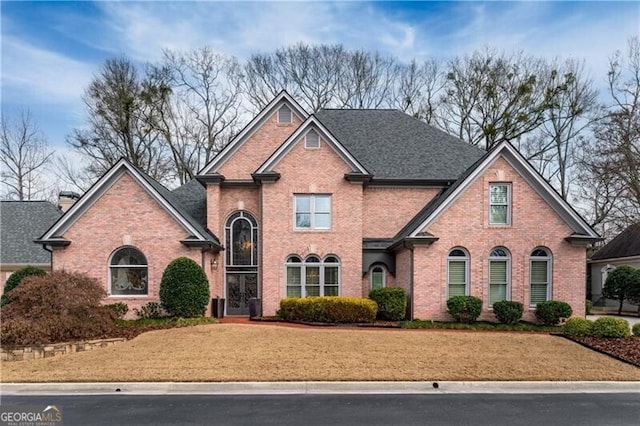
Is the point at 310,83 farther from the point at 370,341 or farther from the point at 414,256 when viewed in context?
the point at 370,341

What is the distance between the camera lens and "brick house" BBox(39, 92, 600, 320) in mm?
18984

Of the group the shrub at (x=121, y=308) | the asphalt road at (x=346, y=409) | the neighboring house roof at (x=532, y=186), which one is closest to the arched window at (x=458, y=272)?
the neighboring house roof at (x=532, y=186)

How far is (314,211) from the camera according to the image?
2117 centimetres

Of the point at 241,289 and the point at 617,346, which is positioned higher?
the point at 241,289

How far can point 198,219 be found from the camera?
22703 millimetres

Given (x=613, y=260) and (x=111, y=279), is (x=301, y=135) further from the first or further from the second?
(x=613, y=260)

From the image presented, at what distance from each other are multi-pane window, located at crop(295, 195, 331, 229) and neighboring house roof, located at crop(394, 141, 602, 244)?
3.85 m

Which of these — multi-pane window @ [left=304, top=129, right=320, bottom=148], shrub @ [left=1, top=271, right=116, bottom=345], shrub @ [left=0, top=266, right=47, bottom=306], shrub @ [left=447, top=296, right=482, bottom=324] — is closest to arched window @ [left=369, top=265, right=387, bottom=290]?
shrub @ [left=447, top=296, right=482, bottom=324]

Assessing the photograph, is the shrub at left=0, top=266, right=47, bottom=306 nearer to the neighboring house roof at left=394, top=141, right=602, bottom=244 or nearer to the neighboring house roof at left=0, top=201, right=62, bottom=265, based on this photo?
the neighboring house roof at left=0, top=201, right=62, bottom=265

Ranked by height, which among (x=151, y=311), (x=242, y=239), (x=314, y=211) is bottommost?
(x=151, y=311)

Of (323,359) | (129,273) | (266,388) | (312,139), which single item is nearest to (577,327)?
(323,359)

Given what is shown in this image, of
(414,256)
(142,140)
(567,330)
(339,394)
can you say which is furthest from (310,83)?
(339,394)

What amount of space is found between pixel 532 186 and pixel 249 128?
12338 millimetres

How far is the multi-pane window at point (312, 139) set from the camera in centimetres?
2098
